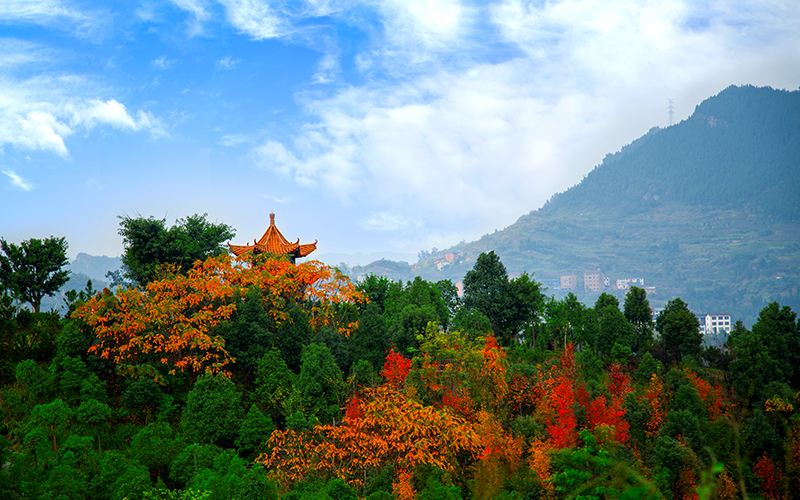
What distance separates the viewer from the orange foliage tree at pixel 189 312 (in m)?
12.4

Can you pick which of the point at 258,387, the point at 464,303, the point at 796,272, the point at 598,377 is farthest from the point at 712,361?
the point at 796,272

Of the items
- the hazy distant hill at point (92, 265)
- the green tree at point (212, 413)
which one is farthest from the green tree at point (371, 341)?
the hazy distant hill at point (92, 265)

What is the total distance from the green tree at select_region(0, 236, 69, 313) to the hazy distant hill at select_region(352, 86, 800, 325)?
130 m

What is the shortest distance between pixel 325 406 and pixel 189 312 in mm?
5053

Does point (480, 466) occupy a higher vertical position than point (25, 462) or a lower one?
lower

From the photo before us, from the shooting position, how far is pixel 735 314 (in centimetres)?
12644

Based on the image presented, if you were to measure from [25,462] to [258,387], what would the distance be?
16.2ft

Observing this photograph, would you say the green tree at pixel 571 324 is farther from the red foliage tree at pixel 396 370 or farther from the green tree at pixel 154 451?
the green tree at pixel 154 451

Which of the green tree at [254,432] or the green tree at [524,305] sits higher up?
the green tree at [524,305]

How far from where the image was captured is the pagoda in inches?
826

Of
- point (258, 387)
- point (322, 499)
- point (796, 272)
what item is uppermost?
point (796, 272)

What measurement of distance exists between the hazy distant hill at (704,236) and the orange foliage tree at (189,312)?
431 feet

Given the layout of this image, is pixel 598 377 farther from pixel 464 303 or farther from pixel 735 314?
pixel 735 314

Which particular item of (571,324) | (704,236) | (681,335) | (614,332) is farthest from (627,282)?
(614,332)
